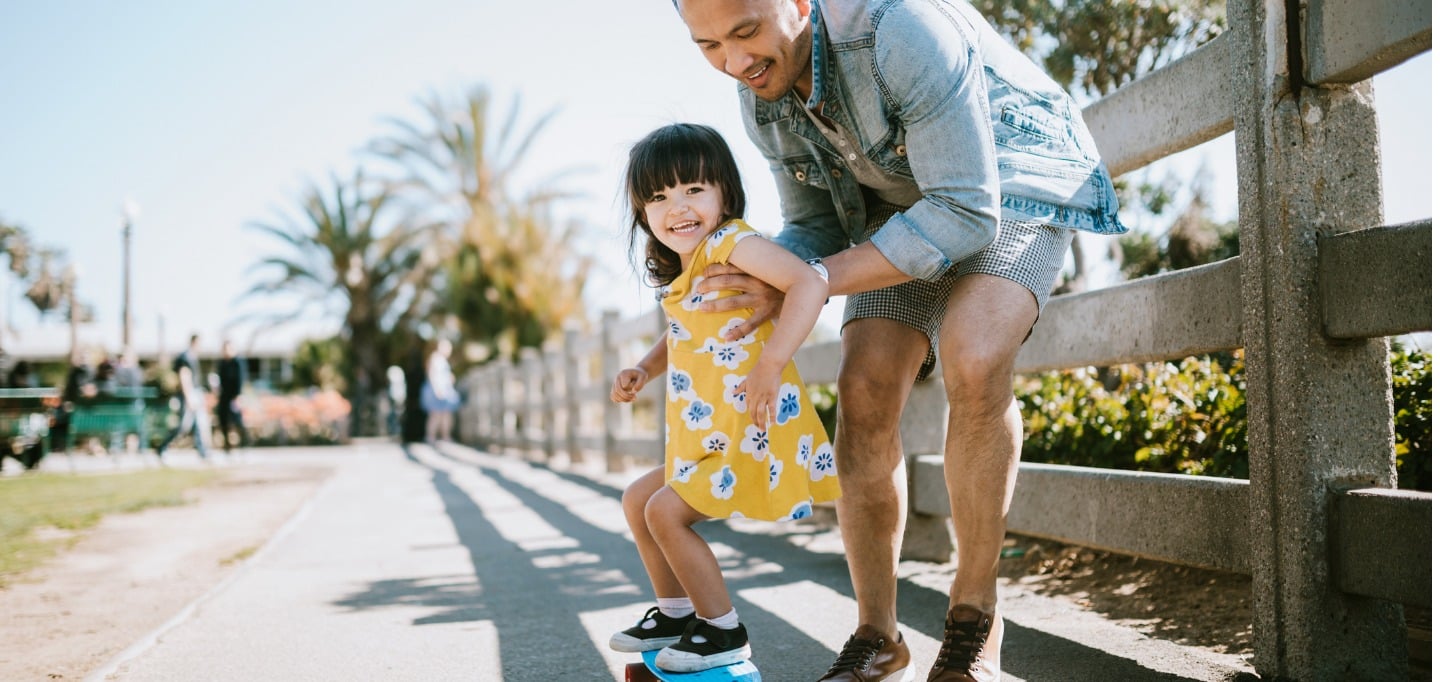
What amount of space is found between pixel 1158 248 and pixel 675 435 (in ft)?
15.5

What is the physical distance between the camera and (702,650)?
218 centimetres

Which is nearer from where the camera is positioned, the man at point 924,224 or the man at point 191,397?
the man at point 924,224

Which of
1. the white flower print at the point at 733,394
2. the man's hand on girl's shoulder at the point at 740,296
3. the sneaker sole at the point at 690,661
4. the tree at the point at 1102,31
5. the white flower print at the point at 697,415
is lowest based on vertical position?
the sneaker sole at the point at 690,661

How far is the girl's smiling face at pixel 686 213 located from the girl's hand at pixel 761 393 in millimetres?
399

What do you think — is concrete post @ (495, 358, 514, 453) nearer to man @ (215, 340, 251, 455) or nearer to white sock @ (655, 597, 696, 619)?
man @ (215, 340, 251, 455)

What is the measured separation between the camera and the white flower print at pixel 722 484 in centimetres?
226

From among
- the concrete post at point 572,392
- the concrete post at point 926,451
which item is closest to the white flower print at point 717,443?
the concrete post at point 926,451

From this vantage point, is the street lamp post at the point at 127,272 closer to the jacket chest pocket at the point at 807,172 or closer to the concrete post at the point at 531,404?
the concrete post at the point at 531,404

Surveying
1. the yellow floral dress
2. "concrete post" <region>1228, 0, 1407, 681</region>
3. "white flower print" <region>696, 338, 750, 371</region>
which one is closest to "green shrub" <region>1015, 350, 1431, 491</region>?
"concrete post" <region>1228, 0, 1407, 681</region>

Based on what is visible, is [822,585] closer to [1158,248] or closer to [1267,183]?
[1267,183]

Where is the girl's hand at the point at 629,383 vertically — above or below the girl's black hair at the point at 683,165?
below

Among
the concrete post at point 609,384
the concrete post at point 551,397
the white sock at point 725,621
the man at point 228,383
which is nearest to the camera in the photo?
the white sock at point 725,621

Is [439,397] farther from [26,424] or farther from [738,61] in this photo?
[738,61]

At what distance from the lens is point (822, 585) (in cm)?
388
